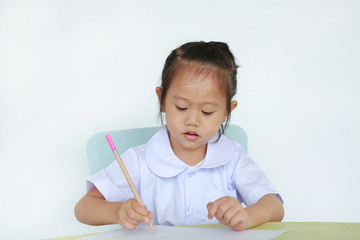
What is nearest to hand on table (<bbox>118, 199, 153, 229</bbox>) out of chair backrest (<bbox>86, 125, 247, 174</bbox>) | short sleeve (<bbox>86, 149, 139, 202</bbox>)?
short sleeve (<bbox>86, 149, 139, 202</bbox>)

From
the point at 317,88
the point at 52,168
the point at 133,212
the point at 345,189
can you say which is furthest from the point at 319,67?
the point at 133,212

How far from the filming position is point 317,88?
6.96 ft

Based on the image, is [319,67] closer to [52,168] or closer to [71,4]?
[71,4]

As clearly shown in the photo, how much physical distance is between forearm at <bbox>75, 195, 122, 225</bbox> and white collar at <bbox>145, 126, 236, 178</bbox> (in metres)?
0.18

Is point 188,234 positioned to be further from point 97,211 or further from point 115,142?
point 115,142

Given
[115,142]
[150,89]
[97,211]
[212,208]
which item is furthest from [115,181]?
[150,89]

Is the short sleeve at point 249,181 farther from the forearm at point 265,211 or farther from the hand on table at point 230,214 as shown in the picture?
the hand on table at point 230,214

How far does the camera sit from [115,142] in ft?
4.88

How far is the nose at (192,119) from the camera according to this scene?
46.8 inches

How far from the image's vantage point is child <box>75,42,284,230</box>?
1.20 metres

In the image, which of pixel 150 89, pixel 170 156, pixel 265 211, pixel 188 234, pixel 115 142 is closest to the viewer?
pixel 188 234

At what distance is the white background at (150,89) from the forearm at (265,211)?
33.6 inches

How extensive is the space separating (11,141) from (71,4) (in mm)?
589

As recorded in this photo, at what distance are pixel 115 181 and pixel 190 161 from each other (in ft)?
0.66
